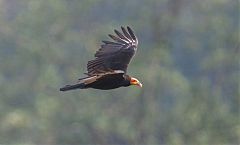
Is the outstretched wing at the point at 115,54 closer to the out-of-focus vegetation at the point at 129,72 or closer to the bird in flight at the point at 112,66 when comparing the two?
the bird in flight at the point at 112,66

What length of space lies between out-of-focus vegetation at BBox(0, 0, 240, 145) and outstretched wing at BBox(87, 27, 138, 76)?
1074cm

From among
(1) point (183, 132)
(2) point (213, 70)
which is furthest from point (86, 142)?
(2) point (213, 70)

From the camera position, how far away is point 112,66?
9391 mm

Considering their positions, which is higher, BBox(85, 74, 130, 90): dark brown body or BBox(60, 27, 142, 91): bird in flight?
BBox(60, 27, 142, 91): bird in flight

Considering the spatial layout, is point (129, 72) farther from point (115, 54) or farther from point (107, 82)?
point (107, 82)

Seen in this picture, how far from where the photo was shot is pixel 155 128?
72.3 feet

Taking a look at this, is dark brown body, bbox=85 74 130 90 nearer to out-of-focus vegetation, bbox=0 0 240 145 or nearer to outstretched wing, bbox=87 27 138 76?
outstretched wing, bbox=87 27 138 76

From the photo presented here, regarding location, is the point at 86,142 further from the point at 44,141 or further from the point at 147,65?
the point at 147,65

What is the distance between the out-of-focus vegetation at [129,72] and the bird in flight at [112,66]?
10778mm

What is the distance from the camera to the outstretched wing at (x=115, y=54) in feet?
30.3

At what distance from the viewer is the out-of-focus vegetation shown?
833 inches

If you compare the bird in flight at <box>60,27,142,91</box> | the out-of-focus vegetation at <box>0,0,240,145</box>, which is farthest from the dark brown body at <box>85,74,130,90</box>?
the out-of-focus vegetation at <box>0,0,240,145</box>

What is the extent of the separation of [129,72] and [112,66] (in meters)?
11.3

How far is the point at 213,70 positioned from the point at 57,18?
4.08m
